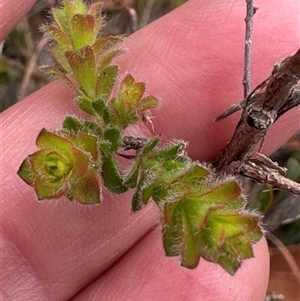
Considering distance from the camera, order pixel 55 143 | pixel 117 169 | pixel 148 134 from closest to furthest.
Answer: pixel 55 143, pixel 117 169, pixel 148 134

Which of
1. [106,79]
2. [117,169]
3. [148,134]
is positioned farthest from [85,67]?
[148,134]

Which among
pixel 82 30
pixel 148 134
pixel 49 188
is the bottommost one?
pixel 148 134

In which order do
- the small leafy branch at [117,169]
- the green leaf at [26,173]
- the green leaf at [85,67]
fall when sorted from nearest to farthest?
the small leafy branch at [117,169] < the green leaf at [26,173] < the green leaf at [85,67]

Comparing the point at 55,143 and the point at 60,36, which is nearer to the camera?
the point at 55,143

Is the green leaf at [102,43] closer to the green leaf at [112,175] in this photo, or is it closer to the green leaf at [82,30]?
the green leaf at [82,30]

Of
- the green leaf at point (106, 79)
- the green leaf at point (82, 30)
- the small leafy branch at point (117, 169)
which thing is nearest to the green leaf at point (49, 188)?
the small leafy branch at point (117, 169)

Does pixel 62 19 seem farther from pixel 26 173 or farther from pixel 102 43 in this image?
pixel 26 173

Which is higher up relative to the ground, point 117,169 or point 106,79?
point 106,79
